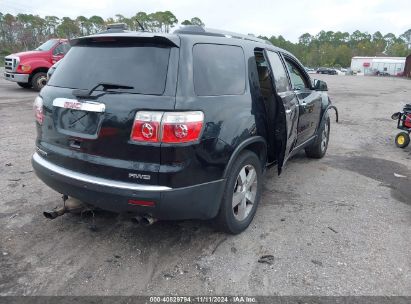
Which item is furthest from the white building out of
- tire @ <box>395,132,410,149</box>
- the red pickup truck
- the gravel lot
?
the gravel lot

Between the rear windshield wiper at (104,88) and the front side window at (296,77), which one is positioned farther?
the front side window at (296,77)

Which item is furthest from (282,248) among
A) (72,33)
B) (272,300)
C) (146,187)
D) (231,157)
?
(72,33)

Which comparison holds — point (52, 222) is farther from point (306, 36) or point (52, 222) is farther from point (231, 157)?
point (306, 36)

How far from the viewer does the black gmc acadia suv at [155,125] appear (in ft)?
8.72

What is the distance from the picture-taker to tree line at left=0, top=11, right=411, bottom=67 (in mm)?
40391

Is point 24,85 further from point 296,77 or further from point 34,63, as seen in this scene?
point 296,77

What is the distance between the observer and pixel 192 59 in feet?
9.41

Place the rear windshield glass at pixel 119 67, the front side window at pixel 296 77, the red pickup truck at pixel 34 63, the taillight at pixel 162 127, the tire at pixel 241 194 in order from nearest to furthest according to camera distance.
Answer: the taillight at pixel 162 127
the rear windshield glass at pixel 119 67
the tire at pixel 241 194
the front side window at pixel 296 77
the red pickup truck at pixel 34 63

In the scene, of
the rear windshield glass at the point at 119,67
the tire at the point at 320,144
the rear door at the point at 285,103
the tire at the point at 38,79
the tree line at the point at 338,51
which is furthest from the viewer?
the tree line at the point at 338,51

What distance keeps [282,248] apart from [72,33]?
2613 inches

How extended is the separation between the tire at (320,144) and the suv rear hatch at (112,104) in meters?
3.76

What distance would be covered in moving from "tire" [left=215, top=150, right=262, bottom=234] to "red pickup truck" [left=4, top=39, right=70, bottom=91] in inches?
462

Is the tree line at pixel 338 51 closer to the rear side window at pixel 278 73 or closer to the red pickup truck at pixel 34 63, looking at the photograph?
the red pickup truck at pixel 34 63

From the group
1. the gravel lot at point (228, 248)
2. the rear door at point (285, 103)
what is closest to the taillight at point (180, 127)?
the gravel lot at point (228, 248)
